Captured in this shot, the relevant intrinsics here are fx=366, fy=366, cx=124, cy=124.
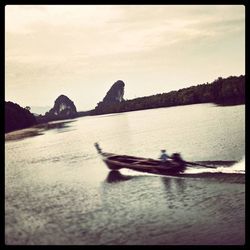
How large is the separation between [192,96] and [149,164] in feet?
178

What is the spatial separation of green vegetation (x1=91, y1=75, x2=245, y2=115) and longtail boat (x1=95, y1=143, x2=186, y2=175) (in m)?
41.5

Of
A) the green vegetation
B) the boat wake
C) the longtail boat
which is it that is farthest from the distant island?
the boat wake

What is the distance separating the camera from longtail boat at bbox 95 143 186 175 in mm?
26391

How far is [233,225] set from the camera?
17391 mm

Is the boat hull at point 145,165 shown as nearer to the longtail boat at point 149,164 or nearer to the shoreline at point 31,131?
the longtail boat at point 149,164

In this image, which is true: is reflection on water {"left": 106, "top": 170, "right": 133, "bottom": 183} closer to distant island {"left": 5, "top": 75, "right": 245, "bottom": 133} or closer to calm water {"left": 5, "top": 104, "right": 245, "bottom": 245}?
calm water {"left": 5, "top": 104, "right": 245, "bottom": 245}

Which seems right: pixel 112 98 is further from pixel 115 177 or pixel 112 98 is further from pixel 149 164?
pixel 149 164

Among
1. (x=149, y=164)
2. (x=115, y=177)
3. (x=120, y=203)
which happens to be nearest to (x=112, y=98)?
(x=115, y=177)

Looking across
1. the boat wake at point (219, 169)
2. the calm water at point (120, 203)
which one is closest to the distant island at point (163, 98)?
the calm water at point (120, 203)

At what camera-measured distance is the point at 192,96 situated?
7981 cm

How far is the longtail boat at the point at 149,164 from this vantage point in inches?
1039

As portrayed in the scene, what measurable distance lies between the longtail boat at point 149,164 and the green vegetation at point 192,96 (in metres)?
41.5

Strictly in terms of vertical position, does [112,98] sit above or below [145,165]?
above
